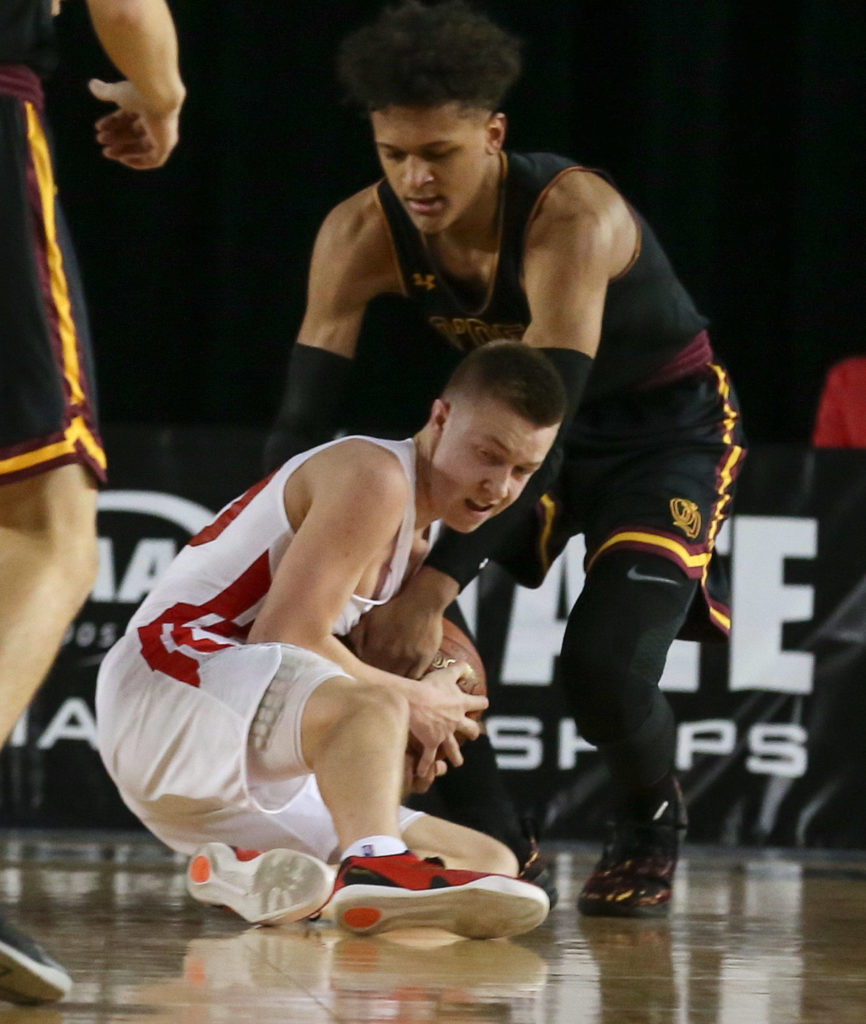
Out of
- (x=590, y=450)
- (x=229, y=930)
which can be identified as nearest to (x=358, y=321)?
(x=590, y=450)

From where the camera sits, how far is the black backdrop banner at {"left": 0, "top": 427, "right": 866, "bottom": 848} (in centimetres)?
401

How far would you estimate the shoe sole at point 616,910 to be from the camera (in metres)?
2.88

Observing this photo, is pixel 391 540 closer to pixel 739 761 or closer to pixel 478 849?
pixel 478 849

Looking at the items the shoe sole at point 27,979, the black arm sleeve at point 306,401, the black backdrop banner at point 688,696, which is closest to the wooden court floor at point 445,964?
the shoe sole at point 27,979

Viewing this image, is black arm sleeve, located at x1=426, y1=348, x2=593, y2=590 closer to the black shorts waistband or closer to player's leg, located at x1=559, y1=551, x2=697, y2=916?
player's leg, located at x1=559, y1=551, x2=697, y2=916

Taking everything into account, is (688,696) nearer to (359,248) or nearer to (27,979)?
(359,248)

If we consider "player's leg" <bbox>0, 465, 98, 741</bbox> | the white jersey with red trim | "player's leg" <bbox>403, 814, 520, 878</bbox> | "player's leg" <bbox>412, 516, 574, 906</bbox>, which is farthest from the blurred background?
"player's leg" <bbox>0, 465, 98, 741</bbox>

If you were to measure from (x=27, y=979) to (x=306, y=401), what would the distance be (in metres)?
1.61

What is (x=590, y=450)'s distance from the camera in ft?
10.3

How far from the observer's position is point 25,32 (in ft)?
6.30

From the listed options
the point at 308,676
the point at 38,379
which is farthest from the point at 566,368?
the point at 38,379

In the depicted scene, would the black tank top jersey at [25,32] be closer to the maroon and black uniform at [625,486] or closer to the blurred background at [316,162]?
the maroon and black uniform at [625,486]

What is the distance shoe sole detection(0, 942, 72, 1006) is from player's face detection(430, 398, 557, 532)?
1095mm

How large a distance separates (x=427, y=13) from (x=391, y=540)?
3.13 ft
